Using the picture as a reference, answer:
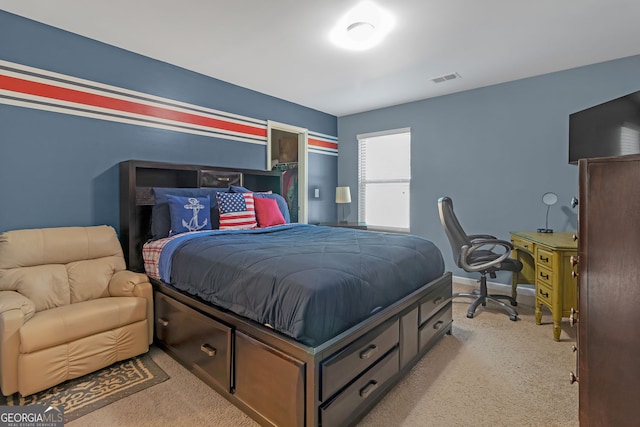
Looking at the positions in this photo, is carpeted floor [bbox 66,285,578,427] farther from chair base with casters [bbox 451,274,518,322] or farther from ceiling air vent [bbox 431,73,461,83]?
ceiling air vent [bbox 431,73,461,83]

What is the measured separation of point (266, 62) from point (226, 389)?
118 inches

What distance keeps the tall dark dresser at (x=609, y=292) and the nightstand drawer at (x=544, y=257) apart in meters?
1.77

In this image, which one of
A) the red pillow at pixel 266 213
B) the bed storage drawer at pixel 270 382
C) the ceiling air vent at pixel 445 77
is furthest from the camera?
the ceiling air vent at pixel 445 77

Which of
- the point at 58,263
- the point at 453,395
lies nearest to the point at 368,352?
the point at 453,395

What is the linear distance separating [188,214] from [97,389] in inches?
56.1

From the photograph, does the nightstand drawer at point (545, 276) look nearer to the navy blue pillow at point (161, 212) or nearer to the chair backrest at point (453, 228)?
the chair backrest at point (453, 228)

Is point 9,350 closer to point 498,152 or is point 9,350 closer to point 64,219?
point 64,219

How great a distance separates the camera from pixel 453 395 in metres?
1.89

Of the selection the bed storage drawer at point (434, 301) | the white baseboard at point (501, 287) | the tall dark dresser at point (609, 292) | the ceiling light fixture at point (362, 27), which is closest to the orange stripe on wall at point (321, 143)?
the ceiling light fixture at point (362, 27)

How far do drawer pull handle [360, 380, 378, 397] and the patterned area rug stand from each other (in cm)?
132

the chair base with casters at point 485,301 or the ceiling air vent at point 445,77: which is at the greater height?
the ceiling air vent at point 445,77

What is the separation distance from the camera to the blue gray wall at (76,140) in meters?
2.41

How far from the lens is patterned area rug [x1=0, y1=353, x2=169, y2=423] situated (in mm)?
1797

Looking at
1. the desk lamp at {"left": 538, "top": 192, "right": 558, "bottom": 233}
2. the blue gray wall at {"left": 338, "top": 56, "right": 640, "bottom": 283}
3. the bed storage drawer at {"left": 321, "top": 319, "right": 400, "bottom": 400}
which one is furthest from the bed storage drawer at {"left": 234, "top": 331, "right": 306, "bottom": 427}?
the blue gray wall at {"left": 338, "top": 56, "right": 640, "bottom": 283}
